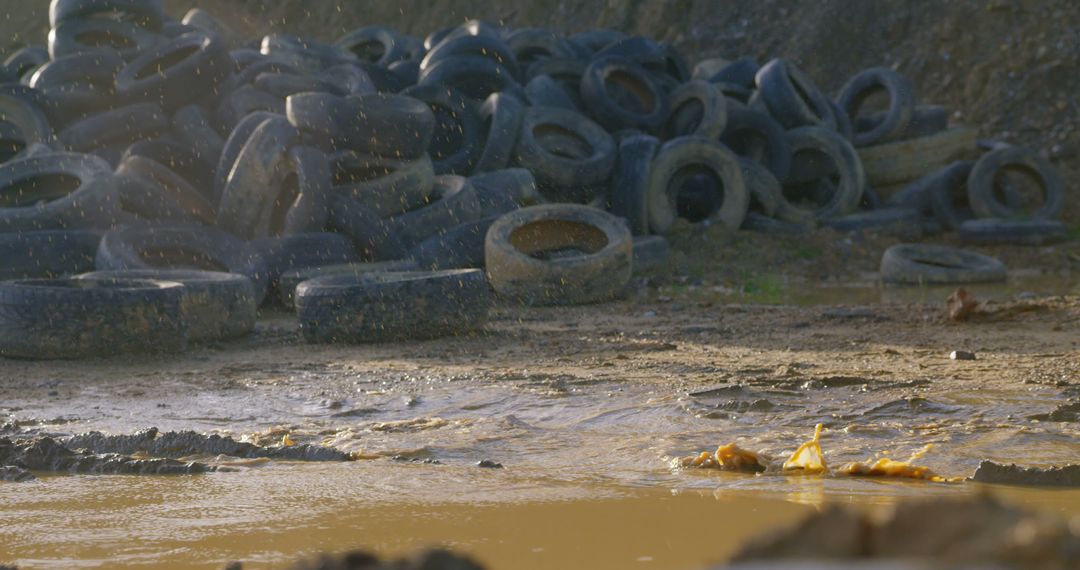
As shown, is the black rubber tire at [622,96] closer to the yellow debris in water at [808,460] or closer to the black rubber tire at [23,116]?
the black rubber tire at [23,116]

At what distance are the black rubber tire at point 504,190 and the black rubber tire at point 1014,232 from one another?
217 inches

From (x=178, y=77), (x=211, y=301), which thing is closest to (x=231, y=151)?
(x=178, y=77)

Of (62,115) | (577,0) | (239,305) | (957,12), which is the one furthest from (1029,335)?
(577,0)

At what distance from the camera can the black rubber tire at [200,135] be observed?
39.1 ft

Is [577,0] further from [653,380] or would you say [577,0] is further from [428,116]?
[653,380]

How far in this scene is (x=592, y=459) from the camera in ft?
15.1

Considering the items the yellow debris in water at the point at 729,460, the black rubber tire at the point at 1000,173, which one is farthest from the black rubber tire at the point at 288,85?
the yellow debris in water at the point at 729,460

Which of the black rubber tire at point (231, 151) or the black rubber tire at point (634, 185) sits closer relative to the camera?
the black rubber tire at point (231, 151)

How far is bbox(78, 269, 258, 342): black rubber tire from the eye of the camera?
26.6 ft

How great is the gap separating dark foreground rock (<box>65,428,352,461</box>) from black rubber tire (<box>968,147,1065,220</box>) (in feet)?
42.9

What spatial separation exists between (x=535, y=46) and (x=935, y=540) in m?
17.6

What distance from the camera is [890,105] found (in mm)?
18156

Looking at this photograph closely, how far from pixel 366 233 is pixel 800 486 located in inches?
289

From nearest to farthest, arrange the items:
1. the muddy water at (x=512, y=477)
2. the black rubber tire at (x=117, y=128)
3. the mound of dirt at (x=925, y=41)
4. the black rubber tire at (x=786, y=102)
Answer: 1. the muddy water at (x=512, y=477)
2. the black rubber tire at (x=117, y=128)
3. the black rubber tire at (x=786, y=102)
4. the mound of dirt at (x=925, y=41)
